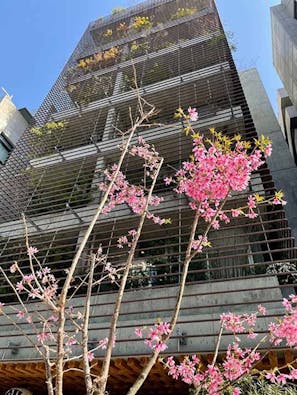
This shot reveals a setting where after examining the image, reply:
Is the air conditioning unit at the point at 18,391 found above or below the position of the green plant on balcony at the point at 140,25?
below

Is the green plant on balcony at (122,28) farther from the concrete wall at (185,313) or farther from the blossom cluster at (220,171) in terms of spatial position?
the blossom cluster at (220,171)

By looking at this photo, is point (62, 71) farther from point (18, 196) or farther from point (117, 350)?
point (117, 350)

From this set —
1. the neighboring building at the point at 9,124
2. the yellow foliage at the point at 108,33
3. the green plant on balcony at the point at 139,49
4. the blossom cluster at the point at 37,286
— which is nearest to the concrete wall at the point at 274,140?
the green plant on balcony at the point at 139,49

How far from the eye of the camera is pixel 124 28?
1741cm

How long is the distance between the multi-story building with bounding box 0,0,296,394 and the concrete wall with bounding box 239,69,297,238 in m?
1.48

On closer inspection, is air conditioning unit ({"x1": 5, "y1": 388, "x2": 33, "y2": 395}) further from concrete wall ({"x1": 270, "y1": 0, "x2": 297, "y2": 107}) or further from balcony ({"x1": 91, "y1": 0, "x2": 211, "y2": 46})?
balcony ({"x1": 91, "y1": 0, "x2": 211, "y2": 46})

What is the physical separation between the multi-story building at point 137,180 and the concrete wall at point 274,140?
148 cm

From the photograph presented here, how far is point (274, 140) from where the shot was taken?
10281mm

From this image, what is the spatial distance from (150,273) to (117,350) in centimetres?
186

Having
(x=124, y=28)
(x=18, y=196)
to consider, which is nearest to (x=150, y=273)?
(x=18, y=196)

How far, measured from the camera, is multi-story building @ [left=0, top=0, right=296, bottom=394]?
17.0ft

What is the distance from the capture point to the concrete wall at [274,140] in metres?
8.62

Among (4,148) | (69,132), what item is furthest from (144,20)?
(4,148)

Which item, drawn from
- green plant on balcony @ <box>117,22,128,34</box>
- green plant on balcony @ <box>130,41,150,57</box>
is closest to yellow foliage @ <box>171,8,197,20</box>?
green plant on balcony @ <box>130,41,150,57</box>
